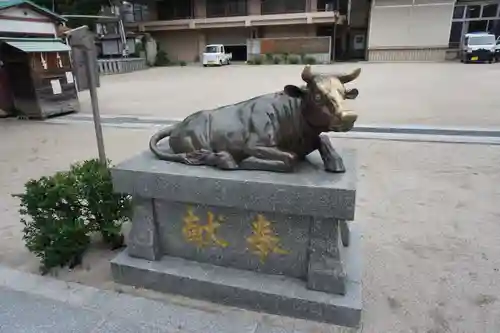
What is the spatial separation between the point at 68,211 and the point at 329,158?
1.93 metres

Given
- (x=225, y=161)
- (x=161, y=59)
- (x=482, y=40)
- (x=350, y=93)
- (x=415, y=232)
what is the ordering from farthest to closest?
(x=161, y=59)
(x=482, y=40)
(x=415, y=232)
(x=225, y=161)
(x=350, y=93)

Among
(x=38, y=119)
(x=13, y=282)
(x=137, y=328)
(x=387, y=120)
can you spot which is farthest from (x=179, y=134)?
(x=38, y=119)

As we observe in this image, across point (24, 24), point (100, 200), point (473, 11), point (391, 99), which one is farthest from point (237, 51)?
point (100, 200)

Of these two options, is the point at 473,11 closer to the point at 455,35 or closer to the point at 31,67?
the point at 455,35

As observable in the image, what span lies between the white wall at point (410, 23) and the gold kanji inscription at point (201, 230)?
81.2 feet

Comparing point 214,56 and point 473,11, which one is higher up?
point 473,11

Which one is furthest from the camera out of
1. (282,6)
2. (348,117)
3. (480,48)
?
(282,6)

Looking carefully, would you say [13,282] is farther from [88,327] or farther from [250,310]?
[250,310]

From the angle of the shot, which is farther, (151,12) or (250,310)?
(151,12)

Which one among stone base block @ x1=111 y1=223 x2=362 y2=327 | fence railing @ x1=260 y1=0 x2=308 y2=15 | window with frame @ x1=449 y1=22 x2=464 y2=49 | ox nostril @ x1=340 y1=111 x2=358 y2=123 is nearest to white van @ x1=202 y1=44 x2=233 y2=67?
fence railing @ x1=260 y1=0 x2=308 y2=15

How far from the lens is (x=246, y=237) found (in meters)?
2.20

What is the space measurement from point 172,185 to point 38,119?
8.05 m

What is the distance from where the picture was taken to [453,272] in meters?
2.55

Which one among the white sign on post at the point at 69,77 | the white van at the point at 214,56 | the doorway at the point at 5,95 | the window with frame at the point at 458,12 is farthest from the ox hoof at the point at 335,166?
the window with frame at the point at 458,12
